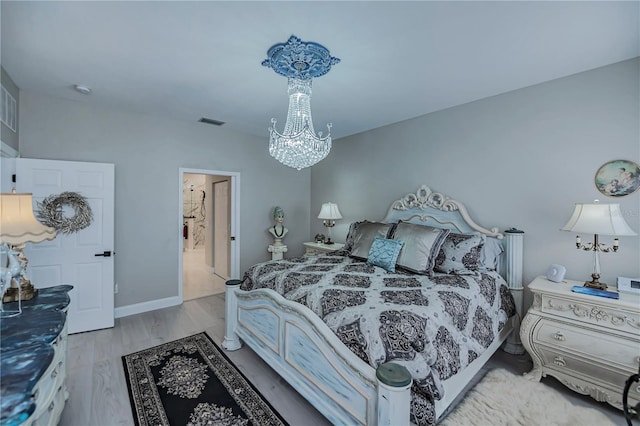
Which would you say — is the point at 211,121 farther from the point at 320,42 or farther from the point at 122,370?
the point at 122,370

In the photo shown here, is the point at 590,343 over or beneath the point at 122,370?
over

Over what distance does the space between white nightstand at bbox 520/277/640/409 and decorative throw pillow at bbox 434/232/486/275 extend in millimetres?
496

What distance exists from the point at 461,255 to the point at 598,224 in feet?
3.26

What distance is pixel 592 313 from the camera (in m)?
2.02

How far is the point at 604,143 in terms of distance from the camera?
7.77ft

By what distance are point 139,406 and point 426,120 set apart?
4.04m

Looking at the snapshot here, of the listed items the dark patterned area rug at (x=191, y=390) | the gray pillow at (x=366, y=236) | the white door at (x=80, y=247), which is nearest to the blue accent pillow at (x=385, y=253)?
the gray pillow at (x=366, y=236)

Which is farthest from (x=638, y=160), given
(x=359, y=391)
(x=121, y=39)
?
(x=121, y=39)

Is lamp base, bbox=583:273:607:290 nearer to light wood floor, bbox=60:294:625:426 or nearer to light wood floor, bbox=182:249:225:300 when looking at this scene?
light wood floor, bbox=60:294:625:426

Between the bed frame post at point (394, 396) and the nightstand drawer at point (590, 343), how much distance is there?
1618mm

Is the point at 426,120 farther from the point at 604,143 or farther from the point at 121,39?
the point at 121,39

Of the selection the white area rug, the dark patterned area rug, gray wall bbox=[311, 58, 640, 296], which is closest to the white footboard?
the dark patterned area rug

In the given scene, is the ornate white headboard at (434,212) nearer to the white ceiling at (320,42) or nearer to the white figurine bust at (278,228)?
the white ceiling at (320,42)

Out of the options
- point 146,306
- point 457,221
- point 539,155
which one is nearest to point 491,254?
point 457,221
